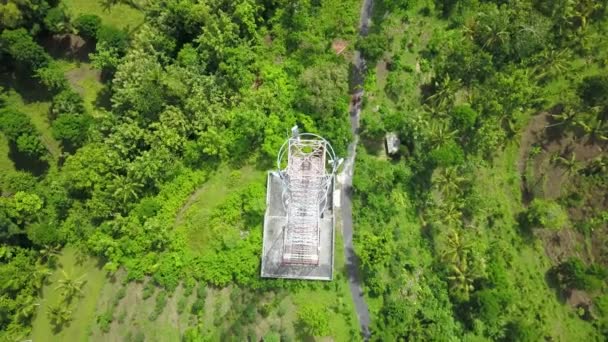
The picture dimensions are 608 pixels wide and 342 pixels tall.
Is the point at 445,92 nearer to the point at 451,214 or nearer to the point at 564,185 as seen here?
the point at 451,214

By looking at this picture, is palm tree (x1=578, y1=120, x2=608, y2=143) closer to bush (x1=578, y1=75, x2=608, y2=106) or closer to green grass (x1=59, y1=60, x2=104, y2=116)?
bush (x1=578, y1=75, x2=608, y2=106)

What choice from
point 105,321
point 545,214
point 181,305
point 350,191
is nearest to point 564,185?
point 545,214

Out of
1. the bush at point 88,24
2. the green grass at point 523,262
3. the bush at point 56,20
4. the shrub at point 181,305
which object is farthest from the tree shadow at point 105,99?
the green grass at point 523,262

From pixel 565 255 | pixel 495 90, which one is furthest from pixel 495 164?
pixel 565 255

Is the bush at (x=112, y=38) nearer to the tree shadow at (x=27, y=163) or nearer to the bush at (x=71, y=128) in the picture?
the bush at (x=71, y=128)

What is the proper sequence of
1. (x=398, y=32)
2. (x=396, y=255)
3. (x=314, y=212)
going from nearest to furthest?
(x=314, y=212) → (x=396, y=255) → (x=398, y=32)

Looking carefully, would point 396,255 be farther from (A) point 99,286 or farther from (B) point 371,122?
(A) point 99,286
